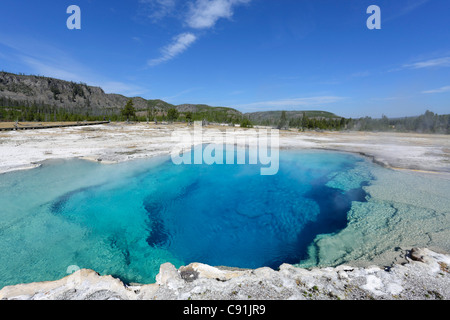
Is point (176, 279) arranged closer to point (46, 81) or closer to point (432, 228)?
point (432, 228)

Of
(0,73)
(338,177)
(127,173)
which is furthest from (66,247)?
(0,73)

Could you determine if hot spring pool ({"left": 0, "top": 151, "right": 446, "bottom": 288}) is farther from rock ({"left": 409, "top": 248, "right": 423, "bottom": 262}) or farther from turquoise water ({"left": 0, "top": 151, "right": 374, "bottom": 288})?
rock ({"left": 409, "top": 248, "right": 423, "bottom": 262})

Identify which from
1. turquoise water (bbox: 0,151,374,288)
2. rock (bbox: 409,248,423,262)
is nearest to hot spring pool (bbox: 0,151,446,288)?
turquoise water (bbox: 0,151,374,288)

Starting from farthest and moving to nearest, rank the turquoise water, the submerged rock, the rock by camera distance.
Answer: the turquoise water
the rock
the submerged rock

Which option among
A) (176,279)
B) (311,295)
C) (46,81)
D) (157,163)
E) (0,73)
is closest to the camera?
(311,295)

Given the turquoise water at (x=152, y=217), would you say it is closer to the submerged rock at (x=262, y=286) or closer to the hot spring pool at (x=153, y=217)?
the hot spring pool at (x=153, y=217)

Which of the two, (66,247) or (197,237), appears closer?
(66,247)
